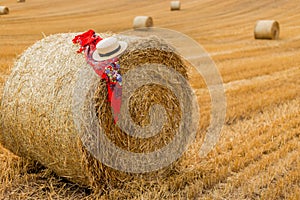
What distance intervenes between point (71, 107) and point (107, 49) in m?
0.67

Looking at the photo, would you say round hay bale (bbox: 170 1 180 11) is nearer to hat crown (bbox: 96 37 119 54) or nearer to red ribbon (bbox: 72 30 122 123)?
red ribbon (bbox: 72 30 122 123)

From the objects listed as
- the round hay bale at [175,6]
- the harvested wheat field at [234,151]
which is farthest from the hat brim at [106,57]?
the round hay bale at [175,6]

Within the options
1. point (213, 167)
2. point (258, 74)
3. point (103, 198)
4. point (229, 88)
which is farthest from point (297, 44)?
point (103, 198)

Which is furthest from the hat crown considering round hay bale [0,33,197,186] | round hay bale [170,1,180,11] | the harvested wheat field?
round hay bale [170,1,180,11]

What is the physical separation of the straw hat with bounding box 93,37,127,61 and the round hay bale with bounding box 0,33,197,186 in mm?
103

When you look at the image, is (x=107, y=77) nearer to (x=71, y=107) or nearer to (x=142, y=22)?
(x=71, y=107)

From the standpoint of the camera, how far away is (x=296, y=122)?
616 cm

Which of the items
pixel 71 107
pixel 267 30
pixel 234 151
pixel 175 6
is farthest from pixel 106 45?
pixel 175 6

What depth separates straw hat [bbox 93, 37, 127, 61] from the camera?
411cm

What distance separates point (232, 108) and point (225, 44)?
25.4 ft

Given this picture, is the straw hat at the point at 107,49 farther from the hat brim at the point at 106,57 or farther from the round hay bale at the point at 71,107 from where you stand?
the round hay bale at the point at 71,107

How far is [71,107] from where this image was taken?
12.9ft

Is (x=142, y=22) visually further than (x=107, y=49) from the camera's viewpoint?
Result: Yes

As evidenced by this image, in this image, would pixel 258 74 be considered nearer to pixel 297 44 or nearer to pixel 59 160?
pixel 297 44
